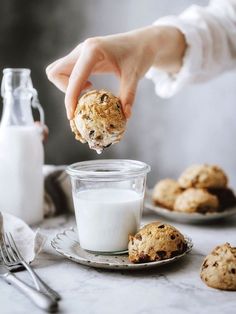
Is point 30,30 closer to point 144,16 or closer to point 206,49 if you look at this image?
point 144,16

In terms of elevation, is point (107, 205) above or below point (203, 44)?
below

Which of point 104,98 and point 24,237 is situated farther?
point 24,237

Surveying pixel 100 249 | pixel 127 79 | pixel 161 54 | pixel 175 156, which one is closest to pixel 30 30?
pixel 175 156

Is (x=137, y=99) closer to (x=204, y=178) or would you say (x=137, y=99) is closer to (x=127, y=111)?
(x=204, y=178)

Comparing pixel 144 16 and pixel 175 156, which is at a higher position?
pixel 144 16

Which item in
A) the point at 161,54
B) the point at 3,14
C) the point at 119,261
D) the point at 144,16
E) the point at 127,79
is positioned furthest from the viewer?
the point at 144,16

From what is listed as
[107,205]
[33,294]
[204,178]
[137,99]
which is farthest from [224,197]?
[137,99]

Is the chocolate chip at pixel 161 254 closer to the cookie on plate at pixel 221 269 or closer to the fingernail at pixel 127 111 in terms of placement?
the cookie on plate at pixel 221 269

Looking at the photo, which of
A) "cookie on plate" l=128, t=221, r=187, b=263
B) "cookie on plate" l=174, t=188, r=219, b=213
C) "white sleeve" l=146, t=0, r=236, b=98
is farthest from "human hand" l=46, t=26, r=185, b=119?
"cookie on plate" l=174, t=188, r=219, b=213
